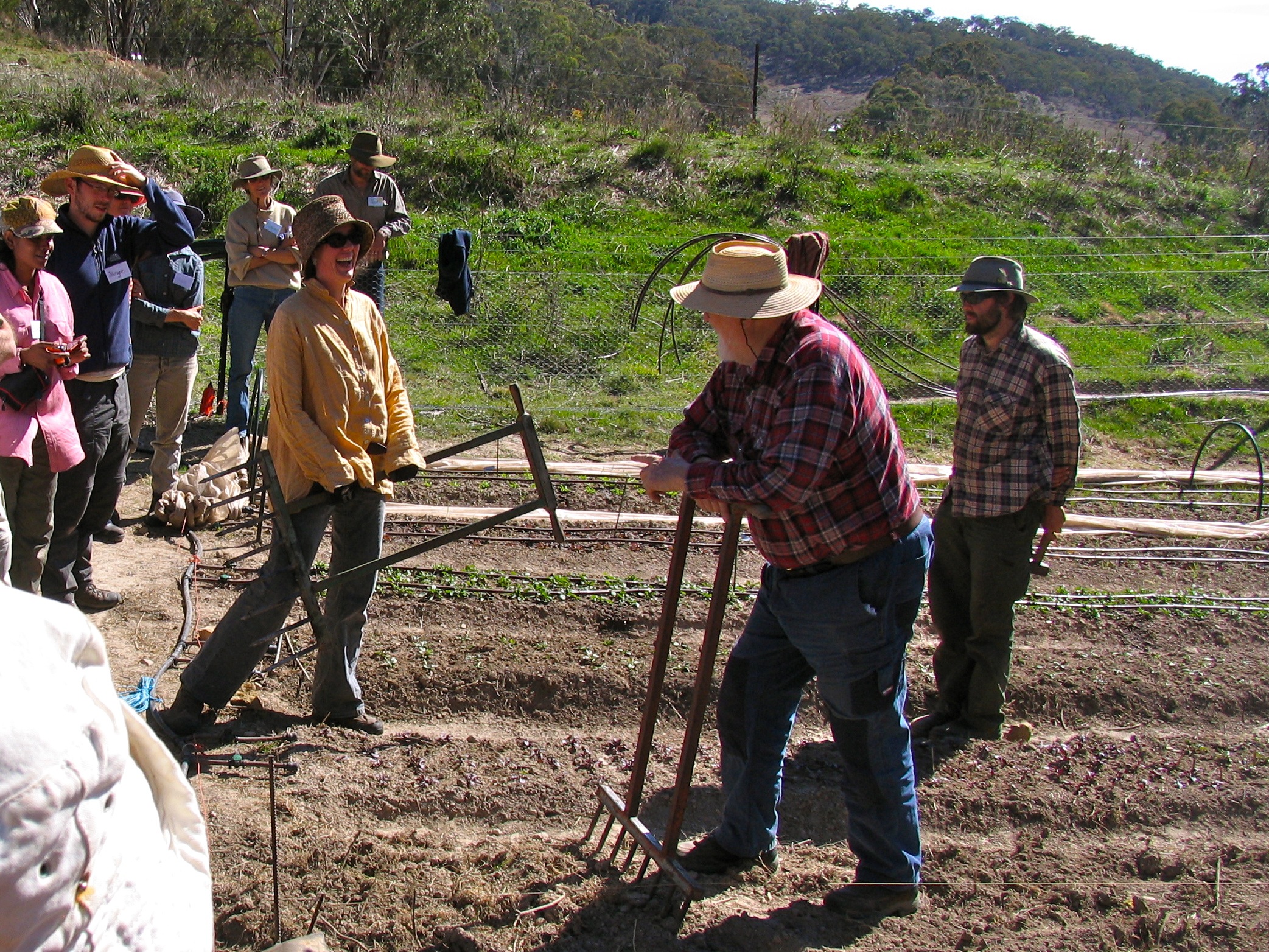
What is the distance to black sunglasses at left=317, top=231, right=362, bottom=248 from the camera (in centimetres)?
407

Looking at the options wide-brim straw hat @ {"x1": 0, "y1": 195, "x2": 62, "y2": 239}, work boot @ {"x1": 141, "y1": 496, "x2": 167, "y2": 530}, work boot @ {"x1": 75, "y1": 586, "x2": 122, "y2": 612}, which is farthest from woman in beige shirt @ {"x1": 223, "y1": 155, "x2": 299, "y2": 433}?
wide-brim straw hat @ {"x1": 0, "y1": 195, "x2": 62, "y2": 239}

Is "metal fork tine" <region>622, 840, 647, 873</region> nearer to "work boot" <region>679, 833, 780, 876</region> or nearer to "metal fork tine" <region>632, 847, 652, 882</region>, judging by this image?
"metal fork tine" <region>632, 847, 652, 882</region>

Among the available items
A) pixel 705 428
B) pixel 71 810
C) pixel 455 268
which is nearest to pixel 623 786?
pixel 705 428

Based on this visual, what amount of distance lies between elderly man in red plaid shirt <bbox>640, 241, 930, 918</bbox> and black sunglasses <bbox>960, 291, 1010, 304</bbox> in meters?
1.47

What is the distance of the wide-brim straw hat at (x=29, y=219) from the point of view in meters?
4.41

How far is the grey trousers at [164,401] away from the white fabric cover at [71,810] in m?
5.44

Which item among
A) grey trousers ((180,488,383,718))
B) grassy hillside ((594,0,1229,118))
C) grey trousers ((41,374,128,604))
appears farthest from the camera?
grassy hillside ((594,0,1229,118))

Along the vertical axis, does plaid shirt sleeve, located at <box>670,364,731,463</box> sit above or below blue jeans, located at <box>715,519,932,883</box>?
above

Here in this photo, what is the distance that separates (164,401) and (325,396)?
10.2 feet

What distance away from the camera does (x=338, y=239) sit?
409 centimetres

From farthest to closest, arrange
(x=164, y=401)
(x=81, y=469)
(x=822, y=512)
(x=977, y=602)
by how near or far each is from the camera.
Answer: (x=164, y=401) → (x=81, y=469) → (x=977, y=602) → (x=822, y=512)

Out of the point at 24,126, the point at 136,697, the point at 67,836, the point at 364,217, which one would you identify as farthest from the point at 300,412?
the point at 24,126

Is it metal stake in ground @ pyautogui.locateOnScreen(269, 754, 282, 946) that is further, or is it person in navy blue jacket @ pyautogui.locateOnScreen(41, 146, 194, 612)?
person in navy blue jacket @ pyautogui.locateOnScreen(41, 146, 194, 612)

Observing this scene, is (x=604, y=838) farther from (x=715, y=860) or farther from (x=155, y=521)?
(x=155, y=521)
